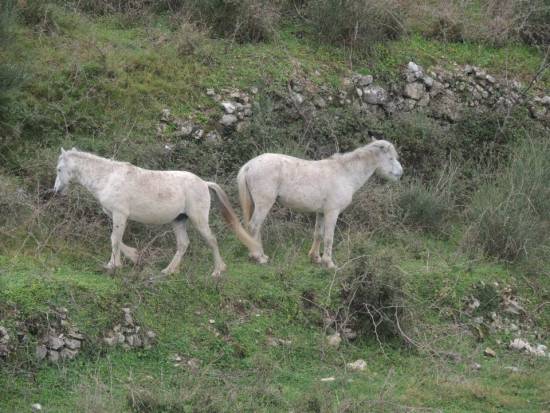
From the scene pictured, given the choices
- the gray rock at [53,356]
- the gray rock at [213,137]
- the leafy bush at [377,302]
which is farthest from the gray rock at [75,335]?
the gray rock at [213,137]

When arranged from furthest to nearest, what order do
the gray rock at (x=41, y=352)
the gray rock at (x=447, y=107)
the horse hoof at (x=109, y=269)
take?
the gray rock at (x=447, y=107), the horse hoof at (x=109, y=269), the gray rock at (x=41, y=352)

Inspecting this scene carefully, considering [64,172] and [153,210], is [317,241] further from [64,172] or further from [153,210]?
[64,172]

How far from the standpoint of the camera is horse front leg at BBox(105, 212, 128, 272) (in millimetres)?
9820

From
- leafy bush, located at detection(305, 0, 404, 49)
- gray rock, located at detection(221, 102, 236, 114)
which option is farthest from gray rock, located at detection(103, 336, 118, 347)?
leafy bush, located at detection(305, 0, 404, 49)

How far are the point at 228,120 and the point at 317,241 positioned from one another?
307cm

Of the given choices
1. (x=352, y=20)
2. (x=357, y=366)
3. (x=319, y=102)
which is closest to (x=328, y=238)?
(x=357, y=366)

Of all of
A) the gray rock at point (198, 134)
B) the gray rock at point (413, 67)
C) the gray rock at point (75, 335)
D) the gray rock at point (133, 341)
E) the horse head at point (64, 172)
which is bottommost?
the gray rock at point (198, 134)

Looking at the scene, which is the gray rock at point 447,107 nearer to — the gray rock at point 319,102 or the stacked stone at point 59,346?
the gray rock at point 319,102

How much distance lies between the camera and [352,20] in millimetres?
15898

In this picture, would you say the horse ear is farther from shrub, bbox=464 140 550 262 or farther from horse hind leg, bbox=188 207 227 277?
horse hind leg, bbox=188 207 227 277

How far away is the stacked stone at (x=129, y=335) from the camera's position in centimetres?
884

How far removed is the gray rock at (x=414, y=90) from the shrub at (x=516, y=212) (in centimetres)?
242

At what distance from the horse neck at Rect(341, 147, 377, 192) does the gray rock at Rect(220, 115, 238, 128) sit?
8.86 feet

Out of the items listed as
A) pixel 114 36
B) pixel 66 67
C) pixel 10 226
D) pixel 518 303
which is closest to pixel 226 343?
pixel 10 226
